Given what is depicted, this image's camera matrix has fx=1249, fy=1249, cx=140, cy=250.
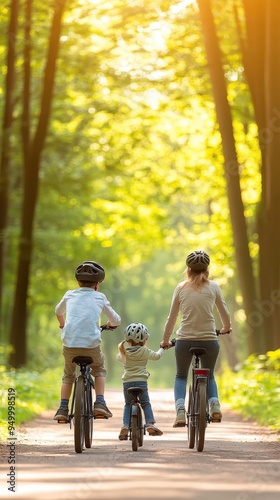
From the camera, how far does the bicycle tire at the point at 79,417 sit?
1193 centimetres

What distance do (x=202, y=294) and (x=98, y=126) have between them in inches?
935

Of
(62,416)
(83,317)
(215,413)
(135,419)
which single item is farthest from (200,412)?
(83,317)

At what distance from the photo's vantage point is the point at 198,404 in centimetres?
1209

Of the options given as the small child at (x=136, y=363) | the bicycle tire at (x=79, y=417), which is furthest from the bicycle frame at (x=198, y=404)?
the bicycle tire at (x=79, y=417)

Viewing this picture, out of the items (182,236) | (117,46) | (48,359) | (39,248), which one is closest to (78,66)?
(117,46)

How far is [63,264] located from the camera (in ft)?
136

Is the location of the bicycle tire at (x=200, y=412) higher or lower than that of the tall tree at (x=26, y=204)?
lower

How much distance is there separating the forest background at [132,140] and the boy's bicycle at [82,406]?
555cm

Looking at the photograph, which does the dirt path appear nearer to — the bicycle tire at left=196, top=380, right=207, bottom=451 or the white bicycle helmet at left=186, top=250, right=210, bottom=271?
the bicycle tire at left=196, top=380, right=207, bottom=451

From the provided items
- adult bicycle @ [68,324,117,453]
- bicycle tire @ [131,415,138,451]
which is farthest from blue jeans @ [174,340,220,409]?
adult bicycle @ [68,324,117,453]

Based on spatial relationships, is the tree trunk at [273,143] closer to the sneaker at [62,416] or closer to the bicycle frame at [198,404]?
the bicycle frame at [198,404]

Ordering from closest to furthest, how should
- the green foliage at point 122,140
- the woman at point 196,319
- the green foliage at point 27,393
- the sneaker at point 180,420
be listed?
1. the sneaker at point 180,420
2. the woman at point 196,319
3. the green foliage at point 27,393
4. the green foliage at point 122,140

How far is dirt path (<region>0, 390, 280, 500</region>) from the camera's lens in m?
8.41

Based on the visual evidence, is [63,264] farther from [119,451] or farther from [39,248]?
[119,451]
